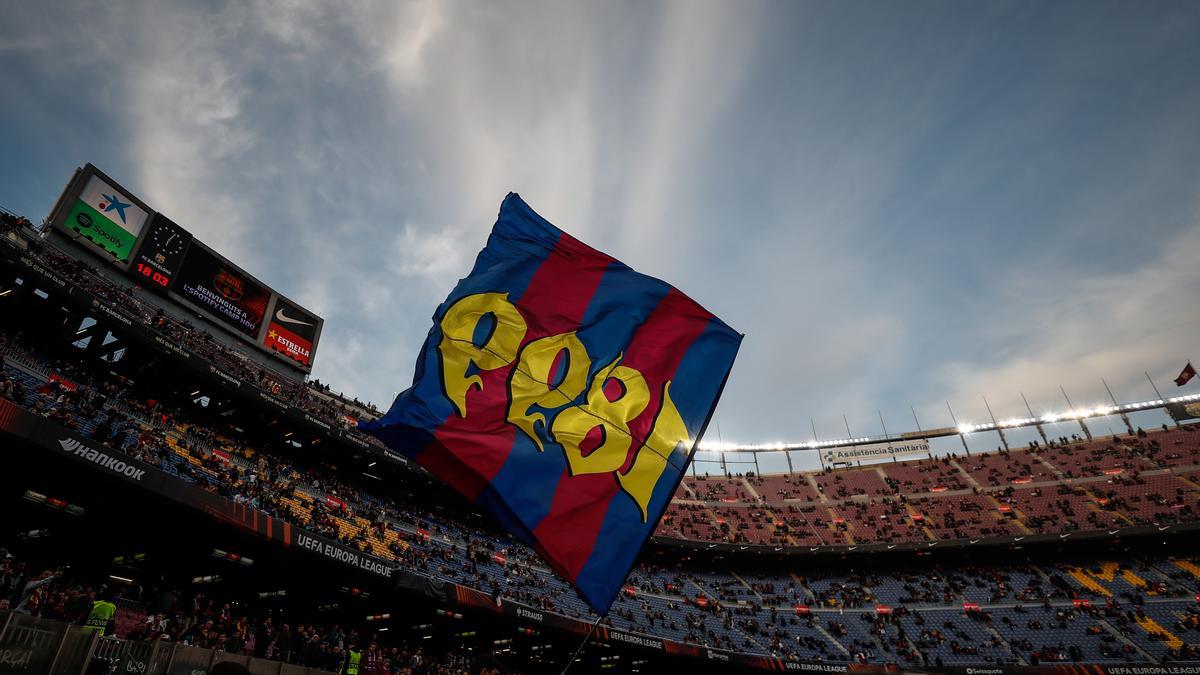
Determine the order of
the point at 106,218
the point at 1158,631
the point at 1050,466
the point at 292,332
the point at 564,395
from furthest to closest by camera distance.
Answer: the point at 1050,466 < the point at 292,332 < the point at 1158,631 < the point at 106,218 < the point at 564,395

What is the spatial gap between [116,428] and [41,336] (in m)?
8.70

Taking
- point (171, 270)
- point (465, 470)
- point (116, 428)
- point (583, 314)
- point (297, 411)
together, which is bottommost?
point (465, 470)

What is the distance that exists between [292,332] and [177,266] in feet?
28.8

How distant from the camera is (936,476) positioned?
62.4m

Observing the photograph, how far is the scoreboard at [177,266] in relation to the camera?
3106 centimetres

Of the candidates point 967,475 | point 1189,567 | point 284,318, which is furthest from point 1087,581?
point 284,318

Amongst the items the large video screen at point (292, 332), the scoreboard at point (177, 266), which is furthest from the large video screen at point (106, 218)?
the large video screen at point (292, 332)

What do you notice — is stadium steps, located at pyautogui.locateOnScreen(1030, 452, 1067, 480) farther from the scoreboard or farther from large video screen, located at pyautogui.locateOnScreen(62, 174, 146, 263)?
large video screen, located at pyautogui.locateOnScreen(62, 174, 146, 263)

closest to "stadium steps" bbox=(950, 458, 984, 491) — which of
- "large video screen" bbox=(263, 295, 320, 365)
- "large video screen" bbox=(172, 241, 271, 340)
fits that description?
"large video screen" bbox=(263, 295, 320, 365)

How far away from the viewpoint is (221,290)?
37.6 meters

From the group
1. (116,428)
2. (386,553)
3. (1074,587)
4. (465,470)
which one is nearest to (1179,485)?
(1074,587)

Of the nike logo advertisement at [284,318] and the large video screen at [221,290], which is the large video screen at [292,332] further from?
the large video screen at [221,290]

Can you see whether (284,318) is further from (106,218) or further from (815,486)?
(815,486)

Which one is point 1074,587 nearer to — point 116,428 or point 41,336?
point 116,428
